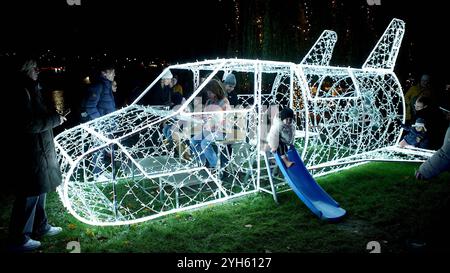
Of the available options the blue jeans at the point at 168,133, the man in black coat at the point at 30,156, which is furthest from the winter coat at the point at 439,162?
the blue jeans at the point at 168,133

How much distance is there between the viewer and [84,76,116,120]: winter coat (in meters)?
6.13

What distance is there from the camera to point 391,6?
13109 mm

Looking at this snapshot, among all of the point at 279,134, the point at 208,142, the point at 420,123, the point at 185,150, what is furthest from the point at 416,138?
the point at 185,150

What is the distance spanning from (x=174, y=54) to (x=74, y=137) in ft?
68.1

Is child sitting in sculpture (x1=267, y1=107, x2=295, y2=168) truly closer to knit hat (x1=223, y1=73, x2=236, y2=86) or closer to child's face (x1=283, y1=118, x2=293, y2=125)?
child's face (x1=283, y1=118, x2=293, y2=125)

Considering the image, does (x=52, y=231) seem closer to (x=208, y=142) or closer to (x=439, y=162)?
(x=208, y=142)

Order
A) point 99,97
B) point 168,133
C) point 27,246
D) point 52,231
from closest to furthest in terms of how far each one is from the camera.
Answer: point 27,246, point 52,231, point 99,97, point 168,133

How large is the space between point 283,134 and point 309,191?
0.97m

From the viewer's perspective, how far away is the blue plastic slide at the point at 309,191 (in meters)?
4.53

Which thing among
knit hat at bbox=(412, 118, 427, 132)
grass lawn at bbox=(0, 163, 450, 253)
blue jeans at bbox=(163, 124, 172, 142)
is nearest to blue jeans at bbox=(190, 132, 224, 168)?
grass lawn at bbox=(0, 163, 450, 253)

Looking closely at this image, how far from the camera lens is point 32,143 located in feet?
11.5

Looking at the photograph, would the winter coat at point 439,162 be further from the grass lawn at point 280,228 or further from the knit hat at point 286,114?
the knit hat at point 286,114

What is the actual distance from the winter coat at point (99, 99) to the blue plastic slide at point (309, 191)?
11.6ft
